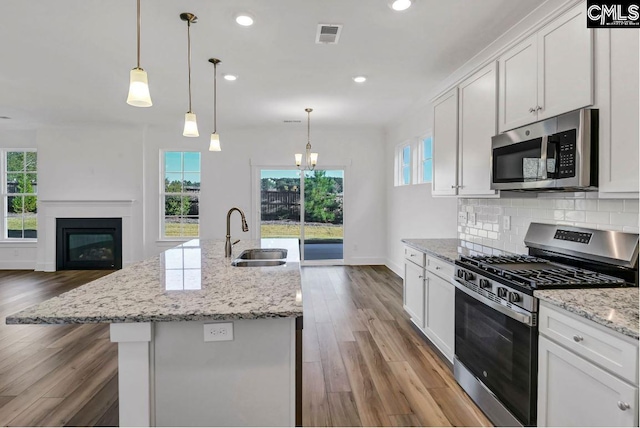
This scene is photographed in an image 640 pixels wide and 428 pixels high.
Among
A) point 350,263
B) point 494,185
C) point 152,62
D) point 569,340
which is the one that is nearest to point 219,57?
point 152,62

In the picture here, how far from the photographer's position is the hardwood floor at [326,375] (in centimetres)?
220

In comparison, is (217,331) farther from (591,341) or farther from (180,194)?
(180,194)

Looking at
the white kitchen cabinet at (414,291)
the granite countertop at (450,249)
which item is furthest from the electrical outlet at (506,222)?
the white kitchen cabinet at (414,291)

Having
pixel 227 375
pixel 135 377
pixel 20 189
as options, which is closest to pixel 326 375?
pixel 227 375

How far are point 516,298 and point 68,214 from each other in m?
7.34

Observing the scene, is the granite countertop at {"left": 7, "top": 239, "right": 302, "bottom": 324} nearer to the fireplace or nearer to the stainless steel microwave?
the stainless steel microwave

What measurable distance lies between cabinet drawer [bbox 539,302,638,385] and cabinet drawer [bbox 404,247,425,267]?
5.27 ft

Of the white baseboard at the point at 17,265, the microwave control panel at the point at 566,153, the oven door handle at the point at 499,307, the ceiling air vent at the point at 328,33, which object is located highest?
the ceiling air vent at the point at 328,33

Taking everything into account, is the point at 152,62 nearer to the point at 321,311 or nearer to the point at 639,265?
the point at 321,311

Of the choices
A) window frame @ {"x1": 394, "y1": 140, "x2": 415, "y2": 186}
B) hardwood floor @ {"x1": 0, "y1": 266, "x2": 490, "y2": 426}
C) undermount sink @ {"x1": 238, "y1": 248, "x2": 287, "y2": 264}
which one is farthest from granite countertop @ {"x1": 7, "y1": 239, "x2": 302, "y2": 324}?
window frame @ {"x1": 394, "y1": 140, "x2": 415, "y2": 186}

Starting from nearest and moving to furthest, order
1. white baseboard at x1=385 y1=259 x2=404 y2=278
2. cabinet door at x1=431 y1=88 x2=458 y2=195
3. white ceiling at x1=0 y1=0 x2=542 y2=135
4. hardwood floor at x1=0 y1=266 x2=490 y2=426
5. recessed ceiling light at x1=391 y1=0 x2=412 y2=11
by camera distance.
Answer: hardwood floor at x1=0 y1=266 x2=490 y2=426 < recessed ceiling light at x1=391 y1=0 x2=412 y2=11 < white ceiling at x1=0 y1=0 x2=542 y2=135 < cabinet door at x1=431 y1=88 x2=458 y2=195 < white baseboard at x1=385 y1=259 x2=404 y2=278

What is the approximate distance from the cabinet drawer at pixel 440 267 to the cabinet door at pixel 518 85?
109cm

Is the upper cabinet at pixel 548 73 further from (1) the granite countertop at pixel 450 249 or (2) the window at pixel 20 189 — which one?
(2) the window at pixel 20 189

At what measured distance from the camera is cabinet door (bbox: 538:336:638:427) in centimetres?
131
